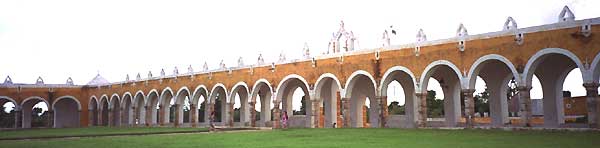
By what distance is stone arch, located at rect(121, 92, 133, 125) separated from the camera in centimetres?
3250

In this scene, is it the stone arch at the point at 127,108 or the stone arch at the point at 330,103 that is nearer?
the stone arch at the point at 330,103

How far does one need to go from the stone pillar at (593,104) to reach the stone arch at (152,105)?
2152 centimetres

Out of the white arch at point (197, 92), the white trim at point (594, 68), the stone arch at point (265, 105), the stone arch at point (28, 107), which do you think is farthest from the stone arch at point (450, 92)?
the stone arch at point (28, 107)

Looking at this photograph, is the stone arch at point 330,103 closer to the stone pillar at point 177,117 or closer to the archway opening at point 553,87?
the archway opening at point 553,87

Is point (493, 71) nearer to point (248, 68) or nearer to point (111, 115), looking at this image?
point (248, 68)

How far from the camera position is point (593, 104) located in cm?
1375

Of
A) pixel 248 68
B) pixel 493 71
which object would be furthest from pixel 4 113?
pixel 493 71

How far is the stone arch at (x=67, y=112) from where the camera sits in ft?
116

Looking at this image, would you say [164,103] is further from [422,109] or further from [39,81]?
[422,109]

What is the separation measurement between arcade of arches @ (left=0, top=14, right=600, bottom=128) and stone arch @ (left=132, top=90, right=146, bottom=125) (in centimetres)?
6

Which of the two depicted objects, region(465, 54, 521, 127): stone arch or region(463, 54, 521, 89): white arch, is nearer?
region(463, 54, 521, 89): white arch

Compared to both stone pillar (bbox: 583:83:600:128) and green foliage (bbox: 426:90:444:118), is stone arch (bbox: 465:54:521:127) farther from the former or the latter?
green foliage (bbox: 426:90:444:118)

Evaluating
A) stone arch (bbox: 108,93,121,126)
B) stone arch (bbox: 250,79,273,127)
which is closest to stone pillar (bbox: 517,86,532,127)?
stone arch (bbox: 250,79,273,127)

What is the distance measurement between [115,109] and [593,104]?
28535 millimetres
